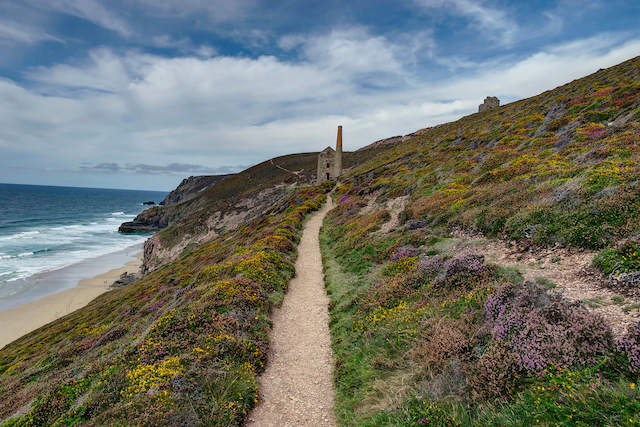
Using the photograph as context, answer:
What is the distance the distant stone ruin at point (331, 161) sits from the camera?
73.4 meters

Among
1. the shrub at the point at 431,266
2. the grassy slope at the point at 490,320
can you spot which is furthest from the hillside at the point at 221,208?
the shrub at the point at 431,266

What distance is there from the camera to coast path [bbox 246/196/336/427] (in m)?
7.35

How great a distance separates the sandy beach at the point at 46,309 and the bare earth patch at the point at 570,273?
1563 inches

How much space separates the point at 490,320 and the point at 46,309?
4596 centimetres

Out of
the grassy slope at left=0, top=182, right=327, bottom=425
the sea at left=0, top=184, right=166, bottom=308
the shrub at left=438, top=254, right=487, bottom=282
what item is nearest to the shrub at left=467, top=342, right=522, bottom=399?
the shrub at left=438, top=254, right=487, bottom=282

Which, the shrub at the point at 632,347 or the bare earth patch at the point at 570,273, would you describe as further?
the bare earth patch at the point at 570,273

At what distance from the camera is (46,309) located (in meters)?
33.7

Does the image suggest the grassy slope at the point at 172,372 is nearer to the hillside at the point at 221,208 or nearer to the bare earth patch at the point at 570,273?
the bare earth patch at the point at 570,273

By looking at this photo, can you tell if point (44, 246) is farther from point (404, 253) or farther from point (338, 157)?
point (404, 253)

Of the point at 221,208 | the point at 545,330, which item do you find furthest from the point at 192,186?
the point at 545,330

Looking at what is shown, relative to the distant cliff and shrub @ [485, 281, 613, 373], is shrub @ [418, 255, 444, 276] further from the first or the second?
the distant cliff

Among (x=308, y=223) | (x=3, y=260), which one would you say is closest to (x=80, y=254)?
(x=3, y=260)

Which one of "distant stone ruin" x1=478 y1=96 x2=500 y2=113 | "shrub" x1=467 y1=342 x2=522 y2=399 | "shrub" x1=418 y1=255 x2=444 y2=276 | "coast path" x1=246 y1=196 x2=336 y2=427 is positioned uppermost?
"distant stone ruin" x1=478 y1=96 x2=500 y2=113

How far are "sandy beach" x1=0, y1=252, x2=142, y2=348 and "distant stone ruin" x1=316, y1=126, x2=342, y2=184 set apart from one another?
50004 mm
